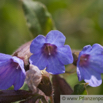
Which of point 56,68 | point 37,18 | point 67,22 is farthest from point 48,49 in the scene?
point 67,22

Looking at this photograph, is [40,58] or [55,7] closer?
[40,58]

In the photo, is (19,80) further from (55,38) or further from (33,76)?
(55,38)

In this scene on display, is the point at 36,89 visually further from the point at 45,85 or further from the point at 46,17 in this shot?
the point at 46,17

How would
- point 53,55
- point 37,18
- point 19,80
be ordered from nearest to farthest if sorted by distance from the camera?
1. point 19,80
2. point 53,55
3. point 37,18

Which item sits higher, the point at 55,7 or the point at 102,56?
the point at 55,7

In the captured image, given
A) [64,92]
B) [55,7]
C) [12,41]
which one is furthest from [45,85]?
[55,7]

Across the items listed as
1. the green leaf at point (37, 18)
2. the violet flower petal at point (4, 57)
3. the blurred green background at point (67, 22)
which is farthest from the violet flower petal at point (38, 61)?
the blurred green background at point (67, 22)
